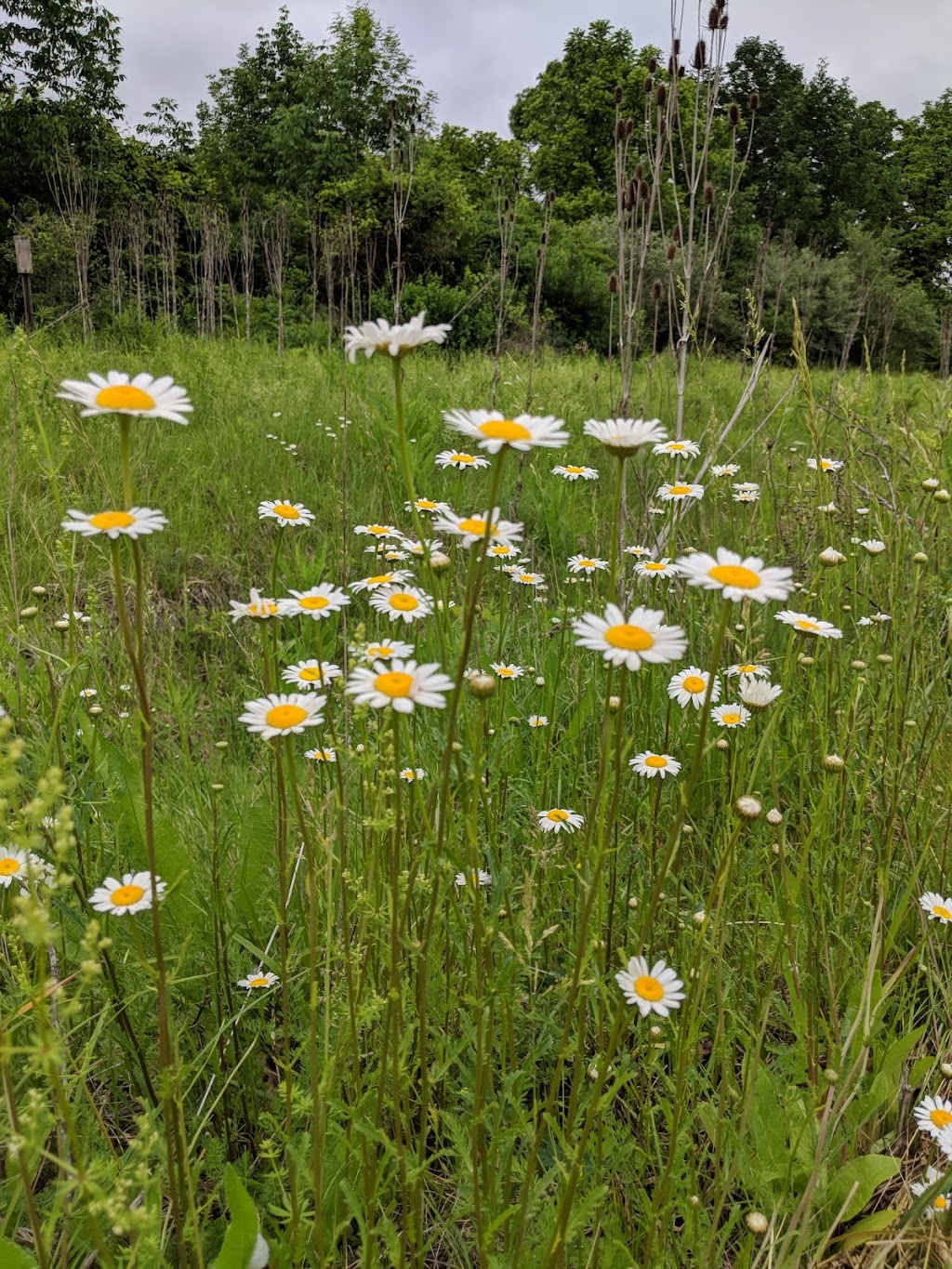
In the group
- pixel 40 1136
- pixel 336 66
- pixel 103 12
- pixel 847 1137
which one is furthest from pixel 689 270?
pixel 103 12

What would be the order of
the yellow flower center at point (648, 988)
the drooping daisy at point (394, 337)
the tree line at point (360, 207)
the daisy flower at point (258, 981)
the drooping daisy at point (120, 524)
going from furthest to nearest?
1. the tree line at point (360, 207)
2. the daisy flower at point (258, 981)
3. the yellow flower center at point (648, 988)
4. the drooping daisy at point (394, 337)
5. the drooping daisy at point (120, 524)

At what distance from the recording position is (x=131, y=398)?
0.66m

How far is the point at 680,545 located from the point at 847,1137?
1847 mm

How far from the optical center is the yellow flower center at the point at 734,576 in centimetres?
70

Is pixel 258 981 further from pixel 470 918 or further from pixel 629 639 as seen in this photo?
pixel 629 639

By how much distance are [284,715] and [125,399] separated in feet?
1.10

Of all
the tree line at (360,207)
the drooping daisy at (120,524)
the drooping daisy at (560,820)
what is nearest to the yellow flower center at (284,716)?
the drooping daisy at (120,524)

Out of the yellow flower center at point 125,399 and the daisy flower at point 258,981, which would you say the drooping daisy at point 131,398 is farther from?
the daisy flower at point 258,981

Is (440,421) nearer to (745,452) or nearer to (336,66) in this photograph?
(745,452)

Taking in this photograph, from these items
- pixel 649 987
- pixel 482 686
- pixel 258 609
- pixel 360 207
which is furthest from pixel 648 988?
pixel 360 207

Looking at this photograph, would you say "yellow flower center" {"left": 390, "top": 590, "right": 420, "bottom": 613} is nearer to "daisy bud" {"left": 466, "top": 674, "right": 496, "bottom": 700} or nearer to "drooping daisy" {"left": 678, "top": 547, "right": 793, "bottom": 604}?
"daisy bud" {"left": 466, "top": 674, "right": 496, "bottom": 700}

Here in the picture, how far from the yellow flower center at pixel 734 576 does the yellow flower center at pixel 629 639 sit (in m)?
0.08

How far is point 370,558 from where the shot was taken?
2961 millimetres

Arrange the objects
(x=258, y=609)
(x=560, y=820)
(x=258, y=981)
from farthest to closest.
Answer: (x=560, y=820) < (x=258, y=981) < (x=258, y=609)
